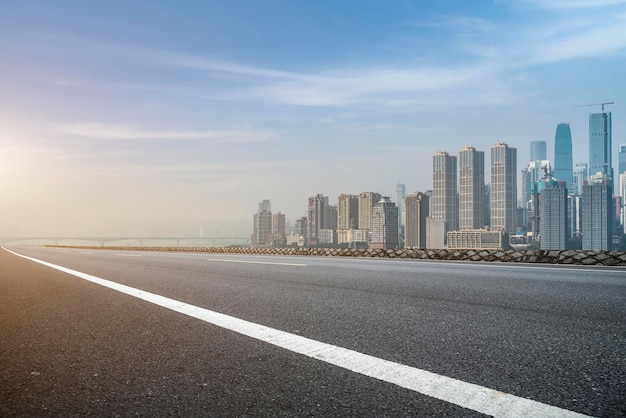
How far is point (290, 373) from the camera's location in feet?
8.80

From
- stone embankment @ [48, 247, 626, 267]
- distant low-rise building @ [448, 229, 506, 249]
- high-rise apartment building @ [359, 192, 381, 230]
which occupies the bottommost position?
distant low-rise building @ [448, 229, 506, 249]

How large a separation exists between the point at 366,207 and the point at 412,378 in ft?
575

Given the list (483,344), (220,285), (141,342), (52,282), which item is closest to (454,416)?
(483,344)

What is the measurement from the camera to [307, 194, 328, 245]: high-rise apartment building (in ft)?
532

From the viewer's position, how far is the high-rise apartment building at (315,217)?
162 metres

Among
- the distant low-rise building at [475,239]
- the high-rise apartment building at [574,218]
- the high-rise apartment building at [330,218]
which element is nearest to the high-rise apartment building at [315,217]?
the high-rise apartment building at [330,218]

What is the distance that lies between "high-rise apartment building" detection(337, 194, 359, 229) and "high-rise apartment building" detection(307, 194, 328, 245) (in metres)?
6.66

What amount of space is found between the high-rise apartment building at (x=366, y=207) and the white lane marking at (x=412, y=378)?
15935 cm

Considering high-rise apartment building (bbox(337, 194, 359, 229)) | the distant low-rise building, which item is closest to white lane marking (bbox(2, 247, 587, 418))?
the distant low-rise building

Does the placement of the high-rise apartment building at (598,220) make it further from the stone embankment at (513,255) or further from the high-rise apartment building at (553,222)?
the stone embankment at (513,255)

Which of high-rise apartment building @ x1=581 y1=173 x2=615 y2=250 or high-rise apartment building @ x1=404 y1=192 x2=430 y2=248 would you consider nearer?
high-rise apartment building @ x1=404 y1=192 x2=430 y2=248

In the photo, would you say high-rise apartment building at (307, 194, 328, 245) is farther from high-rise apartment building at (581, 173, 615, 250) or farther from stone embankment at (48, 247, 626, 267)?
stone embankment at (48, 247, 626, 267)

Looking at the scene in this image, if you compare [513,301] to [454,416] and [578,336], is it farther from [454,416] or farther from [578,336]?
[454,416]

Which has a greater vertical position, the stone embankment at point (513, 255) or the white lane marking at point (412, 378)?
the white lane marking at point (412, 378)
